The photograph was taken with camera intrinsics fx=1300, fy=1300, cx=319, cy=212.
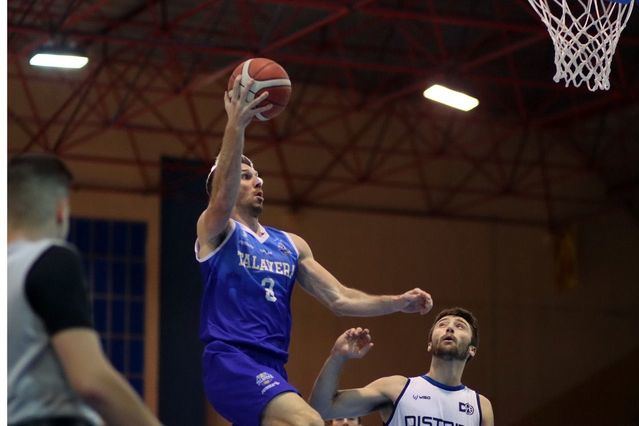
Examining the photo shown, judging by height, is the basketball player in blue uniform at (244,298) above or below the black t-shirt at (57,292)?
above

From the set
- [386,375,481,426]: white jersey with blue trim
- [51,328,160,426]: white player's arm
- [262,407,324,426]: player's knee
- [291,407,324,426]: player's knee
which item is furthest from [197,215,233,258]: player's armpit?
[51,328,160,426]: white player's arm

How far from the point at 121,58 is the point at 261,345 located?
1572cm

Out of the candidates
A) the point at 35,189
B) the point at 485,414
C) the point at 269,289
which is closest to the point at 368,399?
the point at 485,414

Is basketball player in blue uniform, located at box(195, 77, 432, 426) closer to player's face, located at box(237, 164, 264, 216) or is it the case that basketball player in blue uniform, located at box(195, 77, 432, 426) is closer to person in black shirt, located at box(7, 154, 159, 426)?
player's face, located at box(237, 164, 264, 216)

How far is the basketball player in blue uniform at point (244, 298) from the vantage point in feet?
23.4

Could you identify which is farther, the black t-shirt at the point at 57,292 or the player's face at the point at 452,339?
the player's face at the point at 452,339

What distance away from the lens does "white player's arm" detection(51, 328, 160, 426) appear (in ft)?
13.3

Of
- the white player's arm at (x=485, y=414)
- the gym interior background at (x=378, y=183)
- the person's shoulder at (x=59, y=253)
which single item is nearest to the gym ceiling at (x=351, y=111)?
the gym interior background at (x=378, y=183)

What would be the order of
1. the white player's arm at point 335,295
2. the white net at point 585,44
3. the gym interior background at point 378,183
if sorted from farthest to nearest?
the gym interior background at point 378,183 → the white net at point 585,44 → the white player's arm at point 335,295

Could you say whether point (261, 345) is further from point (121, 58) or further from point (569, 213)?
point (569, 213)

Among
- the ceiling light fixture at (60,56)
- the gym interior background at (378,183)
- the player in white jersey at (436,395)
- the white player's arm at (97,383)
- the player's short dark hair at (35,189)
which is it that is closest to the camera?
the white player's arm at (97,383)

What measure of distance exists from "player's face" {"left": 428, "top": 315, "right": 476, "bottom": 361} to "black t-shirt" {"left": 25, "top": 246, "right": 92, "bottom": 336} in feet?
15.9

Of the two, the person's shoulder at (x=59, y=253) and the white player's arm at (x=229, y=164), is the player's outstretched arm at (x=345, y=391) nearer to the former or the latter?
the white player's arm at (x=229, y=164)

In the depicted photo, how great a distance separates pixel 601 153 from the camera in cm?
2523
